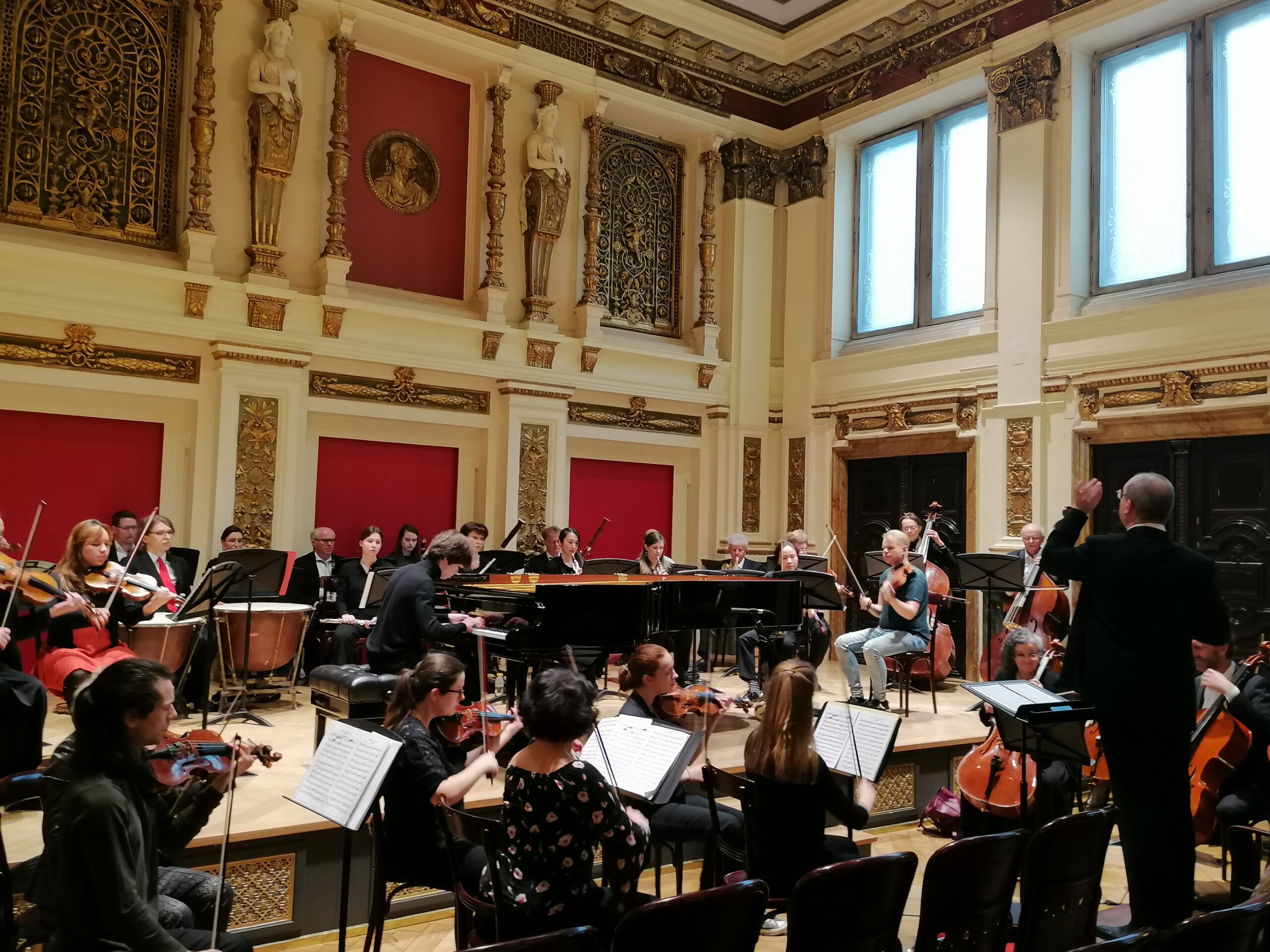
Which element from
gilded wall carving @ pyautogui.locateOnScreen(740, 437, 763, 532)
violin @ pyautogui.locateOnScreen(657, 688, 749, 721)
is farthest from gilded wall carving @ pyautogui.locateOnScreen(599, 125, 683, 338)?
violin @ pyautogui.locateOnScreen(657, 688, 749, 721)

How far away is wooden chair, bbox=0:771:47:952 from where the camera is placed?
252cm

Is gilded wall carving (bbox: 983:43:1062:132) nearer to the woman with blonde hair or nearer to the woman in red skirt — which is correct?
the woman with blonde hair

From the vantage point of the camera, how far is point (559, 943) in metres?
2.01

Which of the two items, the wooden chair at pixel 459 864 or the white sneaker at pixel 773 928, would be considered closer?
the wooden chair at pixel 459 864

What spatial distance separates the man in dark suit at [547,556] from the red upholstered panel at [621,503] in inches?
60.1

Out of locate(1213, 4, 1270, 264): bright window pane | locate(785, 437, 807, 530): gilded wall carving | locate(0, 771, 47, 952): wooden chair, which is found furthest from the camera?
locate(785, 437, 807, 530): gilded wall carving

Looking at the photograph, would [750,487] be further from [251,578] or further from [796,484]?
[251,578]

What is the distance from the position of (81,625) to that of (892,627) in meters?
5.20

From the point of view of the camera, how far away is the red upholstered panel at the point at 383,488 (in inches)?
354

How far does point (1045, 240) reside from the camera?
351 inches

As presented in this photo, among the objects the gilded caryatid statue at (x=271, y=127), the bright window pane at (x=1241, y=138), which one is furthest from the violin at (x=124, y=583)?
the bright window pane at (x=1241, y=138)

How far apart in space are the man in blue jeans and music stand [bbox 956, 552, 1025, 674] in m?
0.56

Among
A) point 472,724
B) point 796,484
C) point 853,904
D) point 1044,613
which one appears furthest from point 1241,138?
point 853,904

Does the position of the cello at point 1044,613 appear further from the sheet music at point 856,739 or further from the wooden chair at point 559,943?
the wooden chair at point 559,943
